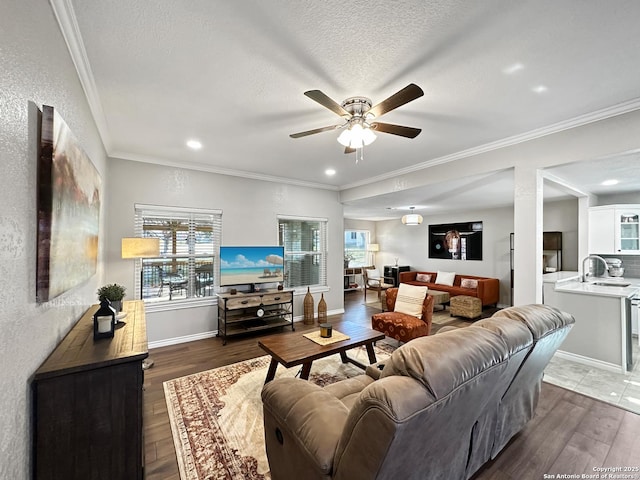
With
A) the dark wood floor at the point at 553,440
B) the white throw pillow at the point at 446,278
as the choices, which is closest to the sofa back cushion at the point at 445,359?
the dark wood floor at the point at 553,440

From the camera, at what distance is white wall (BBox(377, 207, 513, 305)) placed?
6.65m

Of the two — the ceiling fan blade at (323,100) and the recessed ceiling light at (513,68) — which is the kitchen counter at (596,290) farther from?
the ceiling fan blade at (323,100)

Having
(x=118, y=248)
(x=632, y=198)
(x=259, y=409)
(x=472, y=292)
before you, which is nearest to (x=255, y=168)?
(x=118, y=248)

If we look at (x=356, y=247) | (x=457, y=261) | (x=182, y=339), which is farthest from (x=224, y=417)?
(x=356, y=247)

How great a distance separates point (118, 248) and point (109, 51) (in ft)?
8.87

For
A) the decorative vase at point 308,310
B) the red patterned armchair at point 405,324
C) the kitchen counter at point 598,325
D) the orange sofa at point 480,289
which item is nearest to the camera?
the kitchen counter at point 598,325

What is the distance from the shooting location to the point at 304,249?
552 cm

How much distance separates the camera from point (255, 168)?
172 inches

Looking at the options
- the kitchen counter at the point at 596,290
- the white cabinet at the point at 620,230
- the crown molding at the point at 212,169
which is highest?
the crown molding at the point at 212,169

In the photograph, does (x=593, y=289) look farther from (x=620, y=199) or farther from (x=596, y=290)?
(x=620, y=199)

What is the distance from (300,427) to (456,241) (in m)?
7.48

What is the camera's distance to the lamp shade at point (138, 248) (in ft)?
10.6

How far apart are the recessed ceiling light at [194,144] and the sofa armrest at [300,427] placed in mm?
2902

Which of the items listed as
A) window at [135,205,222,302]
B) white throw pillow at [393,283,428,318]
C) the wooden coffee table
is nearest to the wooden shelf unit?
window at [135,205,222,302]
